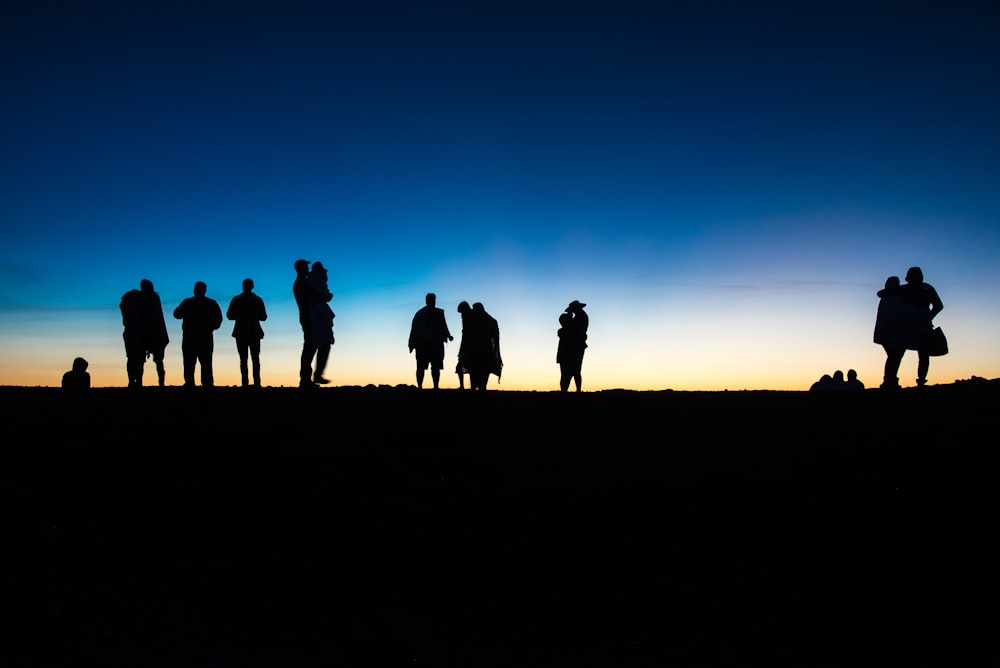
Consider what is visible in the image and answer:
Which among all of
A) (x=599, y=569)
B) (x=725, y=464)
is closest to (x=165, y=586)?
(x=599, y=569)

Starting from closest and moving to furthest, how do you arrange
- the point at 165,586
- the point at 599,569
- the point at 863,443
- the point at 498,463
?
the point at 165,586
the point at 599,569
the point at 498,463
the point at 863,443

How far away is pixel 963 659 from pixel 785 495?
255 cm

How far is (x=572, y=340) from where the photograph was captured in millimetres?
16922

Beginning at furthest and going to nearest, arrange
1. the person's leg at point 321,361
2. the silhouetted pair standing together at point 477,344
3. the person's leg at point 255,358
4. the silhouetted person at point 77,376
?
the silhouetted pair standing together at point 477,344 < the person's leg at point 255,358 < the silhouetted person at point 77,376 < the person's leg at point 321,361

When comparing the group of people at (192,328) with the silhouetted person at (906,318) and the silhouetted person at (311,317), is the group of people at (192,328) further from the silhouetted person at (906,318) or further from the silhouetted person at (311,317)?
the silhouetted person at (906,318)

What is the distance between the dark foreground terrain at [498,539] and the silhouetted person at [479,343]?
6.01 meters

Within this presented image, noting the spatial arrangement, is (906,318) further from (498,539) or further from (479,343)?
(498,539)

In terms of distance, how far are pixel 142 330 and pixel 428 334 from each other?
5.55m

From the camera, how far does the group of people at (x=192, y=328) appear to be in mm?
13859

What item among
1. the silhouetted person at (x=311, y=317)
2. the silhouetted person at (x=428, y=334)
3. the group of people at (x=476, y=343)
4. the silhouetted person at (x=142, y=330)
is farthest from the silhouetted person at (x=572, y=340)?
the silhouetted person at (x=142, y=330)

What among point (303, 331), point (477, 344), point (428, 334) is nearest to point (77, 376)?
point (303, 331)

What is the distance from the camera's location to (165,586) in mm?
5789

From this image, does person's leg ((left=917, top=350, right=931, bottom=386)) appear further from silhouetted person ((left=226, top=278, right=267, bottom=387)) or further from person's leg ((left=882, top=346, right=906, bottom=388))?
silhouetted person ((left=226, top=278, right=267, bottom=387))

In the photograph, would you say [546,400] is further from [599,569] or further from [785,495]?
[599,569]
